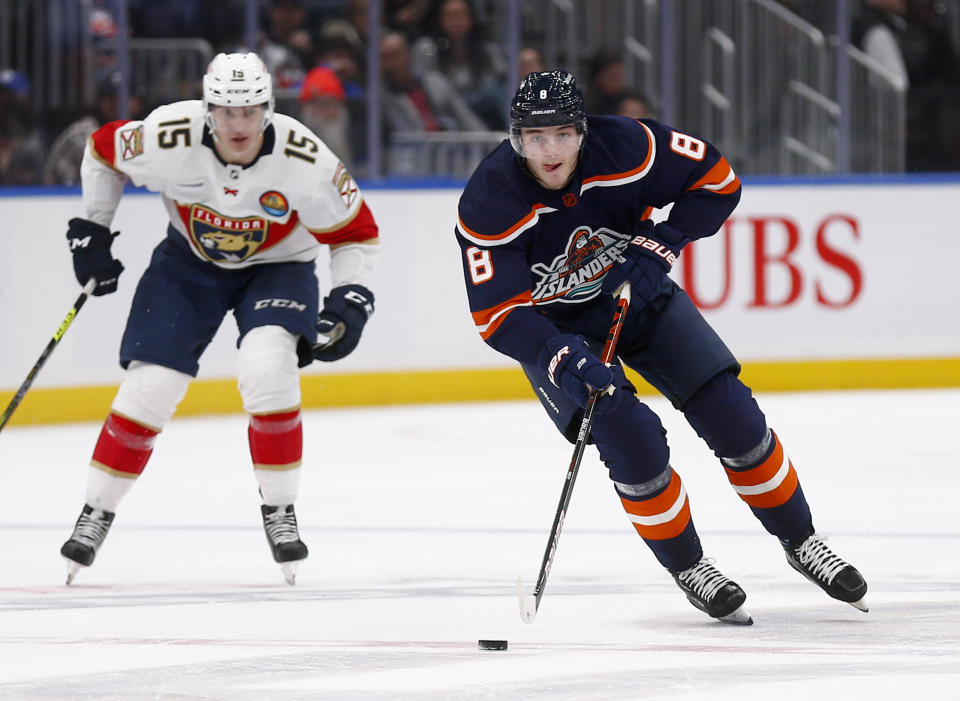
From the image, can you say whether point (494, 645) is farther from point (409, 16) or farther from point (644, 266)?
point (409, 16)

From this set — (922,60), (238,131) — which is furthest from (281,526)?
(922,60)

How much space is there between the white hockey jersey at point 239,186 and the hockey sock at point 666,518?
1151mm

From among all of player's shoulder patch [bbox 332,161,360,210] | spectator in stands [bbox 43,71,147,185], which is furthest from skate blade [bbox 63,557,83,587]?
spectator in stands [bbox 43,71,147,185]

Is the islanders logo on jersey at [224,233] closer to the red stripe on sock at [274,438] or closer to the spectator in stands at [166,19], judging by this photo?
the red stripe on sock at [274,438]

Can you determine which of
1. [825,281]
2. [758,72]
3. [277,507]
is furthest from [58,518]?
[758,72]

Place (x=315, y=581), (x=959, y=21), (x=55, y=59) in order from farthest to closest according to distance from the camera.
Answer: (x=959, y=21) → (x=55, y=59) → (x=315, y=581)

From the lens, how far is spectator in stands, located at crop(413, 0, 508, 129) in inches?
337

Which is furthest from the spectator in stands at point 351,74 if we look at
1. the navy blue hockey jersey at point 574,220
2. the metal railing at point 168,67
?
the navy blue hockey jersey at point 574,220

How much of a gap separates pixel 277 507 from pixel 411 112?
4.32 m

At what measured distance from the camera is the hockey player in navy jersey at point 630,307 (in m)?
3.58

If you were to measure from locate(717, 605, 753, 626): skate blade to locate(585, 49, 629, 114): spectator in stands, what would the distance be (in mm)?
5346

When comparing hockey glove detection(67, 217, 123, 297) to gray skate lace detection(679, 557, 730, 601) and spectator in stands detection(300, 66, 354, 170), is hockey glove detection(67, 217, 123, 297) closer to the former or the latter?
gray skate lace detection(679, 557, 730, 601)

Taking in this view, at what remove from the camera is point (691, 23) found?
8.84 meters

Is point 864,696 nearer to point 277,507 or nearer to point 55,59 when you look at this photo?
point 277,507
